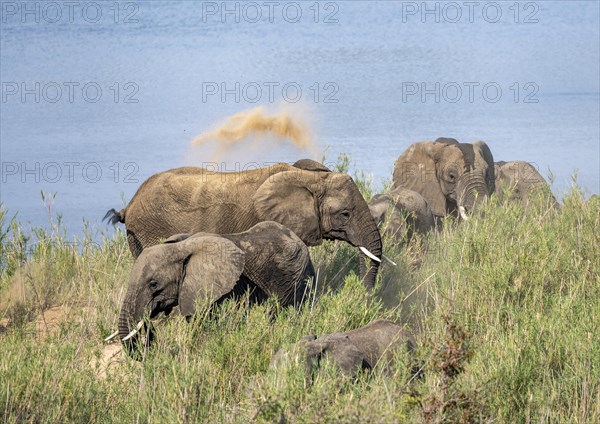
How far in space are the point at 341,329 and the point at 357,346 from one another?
104cm

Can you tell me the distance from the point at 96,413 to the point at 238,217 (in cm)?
372

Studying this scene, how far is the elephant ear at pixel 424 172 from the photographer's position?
640 inches

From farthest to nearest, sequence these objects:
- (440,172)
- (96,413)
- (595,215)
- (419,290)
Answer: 1. (440,172)
2. (595,215)
3. (419,290)
4. (96,413)

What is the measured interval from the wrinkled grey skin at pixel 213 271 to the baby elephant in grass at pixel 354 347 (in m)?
1.09

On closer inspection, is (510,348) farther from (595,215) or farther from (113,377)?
(595,215)

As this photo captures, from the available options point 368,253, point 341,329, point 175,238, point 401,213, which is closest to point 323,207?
point 368,253

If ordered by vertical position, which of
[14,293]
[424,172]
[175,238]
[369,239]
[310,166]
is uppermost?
[310,166]

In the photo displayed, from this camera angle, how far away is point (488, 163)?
16594 mm

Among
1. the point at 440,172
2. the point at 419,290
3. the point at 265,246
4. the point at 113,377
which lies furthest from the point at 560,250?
the point at 440,172

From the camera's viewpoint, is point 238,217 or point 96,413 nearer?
point 96,413

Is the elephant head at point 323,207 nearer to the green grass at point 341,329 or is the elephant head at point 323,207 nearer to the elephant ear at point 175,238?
the green grass at point 341,329

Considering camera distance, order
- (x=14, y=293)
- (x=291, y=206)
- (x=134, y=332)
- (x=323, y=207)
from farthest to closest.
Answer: (x=14, y=293) < (x=323, y=207) < (x=291, y=206) < (x=134, y=332)

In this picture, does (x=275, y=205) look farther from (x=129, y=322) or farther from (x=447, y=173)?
(x=447, y=173)

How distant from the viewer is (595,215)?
1261 centimetres
